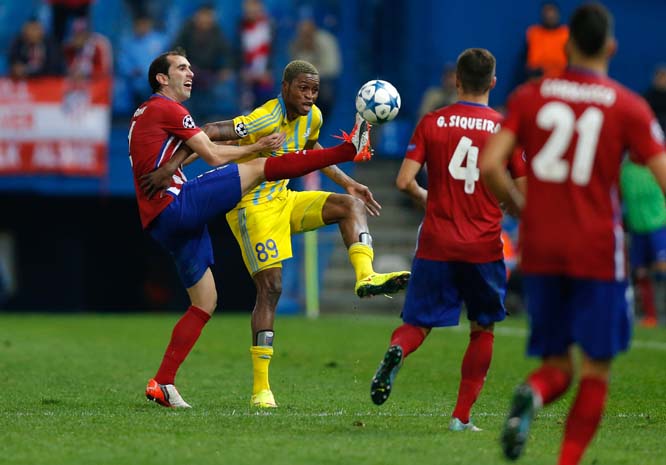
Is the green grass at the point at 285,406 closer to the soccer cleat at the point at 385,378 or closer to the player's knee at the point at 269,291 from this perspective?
the soccer cleat at the point at 385,378

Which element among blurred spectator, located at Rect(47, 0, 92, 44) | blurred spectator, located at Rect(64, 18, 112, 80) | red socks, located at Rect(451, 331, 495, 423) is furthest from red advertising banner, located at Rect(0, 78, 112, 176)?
red socks, located at Rect(451, 331, 495, 423)

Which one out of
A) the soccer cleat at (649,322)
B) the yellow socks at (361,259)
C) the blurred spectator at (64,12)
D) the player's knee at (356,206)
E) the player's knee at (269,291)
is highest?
the blurred spectator at (64,12)

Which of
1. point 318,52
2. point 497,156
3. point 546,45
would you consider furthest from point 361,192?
point 546,45

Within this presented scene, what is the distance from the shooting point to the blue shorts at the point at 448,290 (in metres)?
7.87

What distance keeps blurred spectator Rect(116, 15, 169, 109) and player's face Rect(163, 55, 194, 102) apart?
1238 centimetres

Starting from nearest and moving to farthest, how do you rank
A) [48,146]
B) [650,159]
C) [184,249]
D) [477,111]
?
[650,159] < [477,111] < [184,249] < [48,146]

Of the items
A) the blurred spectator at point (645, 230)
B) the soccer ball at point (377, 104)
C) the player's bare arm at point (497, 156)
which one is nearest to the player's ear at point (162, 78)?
the soccer ball at point (377, 104)

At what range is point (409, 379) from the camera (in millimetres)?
11539

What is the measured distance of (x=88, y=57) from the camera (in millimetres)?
21516

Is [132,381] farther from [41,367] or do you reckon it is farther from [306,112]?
[306,112]

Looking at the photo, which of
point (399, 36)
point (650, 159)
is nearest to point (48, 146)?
point (399, 36)

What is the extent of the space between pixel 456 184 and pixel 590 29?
187 centimetres

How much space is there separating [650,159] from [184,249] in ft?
13.3

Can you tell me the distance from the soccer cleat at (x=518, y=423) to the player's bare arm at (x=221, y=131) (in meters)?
4.07
